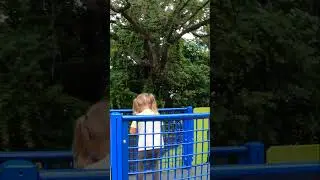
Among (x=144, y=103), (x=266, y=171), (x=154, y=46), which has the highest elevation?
(x=154, y=46)

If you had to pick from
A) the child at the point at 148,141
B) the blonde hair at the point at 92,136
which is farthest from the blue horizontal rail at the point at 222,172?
the child at the point at 148,141

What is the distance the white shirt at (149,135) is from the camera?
7.83 ft

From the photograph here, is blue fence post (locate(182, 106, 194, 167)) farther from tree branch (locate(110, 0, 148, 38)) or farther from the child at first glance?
tree branch (locate(110, 0, 148, 38))

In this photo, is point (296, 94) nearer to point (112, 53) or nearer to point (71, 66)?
point (112, 53)

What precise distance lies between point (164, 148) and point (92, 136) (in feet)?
2.10

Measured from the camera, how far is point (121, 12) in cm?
295

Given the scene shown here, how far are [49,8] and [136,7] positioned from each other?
1.44 ft

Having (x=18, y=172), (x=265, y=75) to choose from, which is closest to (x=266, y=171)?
(x=265, y=75)

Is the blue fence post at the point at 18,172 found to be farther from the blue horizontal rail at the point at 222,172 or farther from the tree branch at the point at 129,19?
the tree branch at the point at 129,19

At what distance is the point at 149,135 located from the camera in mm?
2418

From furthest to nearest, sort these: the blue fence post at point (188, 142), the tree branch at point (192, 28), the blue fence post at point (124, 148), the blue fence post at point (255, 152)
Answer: the blue fence post at point (255, 152) → the tree branch at point (192, 28) → the blue fence post at point (188, 142) → the blue fence post at point (124, 148)

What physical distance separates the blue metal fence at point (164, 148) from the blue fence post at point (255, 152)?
0.44 meters

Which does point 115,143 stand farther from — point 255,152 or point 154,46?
point 255,152

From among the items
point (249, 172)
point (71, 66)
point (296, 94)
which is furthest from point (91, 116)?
point (296, 94)
